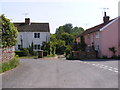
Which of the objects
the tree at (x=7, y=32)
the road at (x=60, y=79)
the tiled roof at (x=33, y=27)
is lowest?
the road at (x=60, y=79)

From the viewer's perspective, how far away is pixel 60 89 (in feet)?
24.0

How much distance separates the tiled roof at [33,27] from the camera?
4038 cm

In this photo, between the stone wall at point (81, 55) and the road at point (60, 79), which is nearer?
the road at point (60, 79)

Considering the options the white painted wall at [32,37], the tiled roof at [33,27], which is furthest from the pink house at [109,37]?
the tiled roof at [33,27]

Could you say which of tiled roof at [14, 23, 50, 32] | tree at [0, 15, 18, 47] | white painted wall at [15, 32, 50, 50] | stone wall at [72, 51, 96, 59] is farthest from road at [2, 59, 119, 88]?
tiled roof at [14, 23, 50, 32]

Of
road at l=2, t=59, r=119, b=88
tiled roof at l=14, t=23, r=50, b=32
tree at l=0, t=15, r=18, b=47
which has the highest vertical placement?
tiled roof at l=14, t=23, r=50, b=32

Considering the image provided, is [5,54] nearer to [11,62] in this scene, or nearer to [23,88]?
[11,62]

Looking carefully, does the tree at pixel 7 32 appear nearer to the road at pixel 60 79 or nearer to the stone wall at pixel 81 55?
the road at pixel 60 79

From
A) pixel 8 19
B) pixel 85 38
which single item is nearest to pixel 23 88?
pixel 8 19

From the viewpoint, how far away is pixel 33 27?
135 ft

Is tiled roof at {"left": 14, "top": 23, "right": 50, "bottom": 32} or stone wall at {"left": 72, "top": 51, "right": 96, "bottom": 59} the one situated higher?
tiled roof at {"left": 14, "top": 23, "right": 50, "bottom": 32}

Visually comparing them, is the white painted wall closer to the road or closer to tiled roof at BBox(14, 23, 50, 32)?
tiled roof at BBox(14, 23, 50, 32)

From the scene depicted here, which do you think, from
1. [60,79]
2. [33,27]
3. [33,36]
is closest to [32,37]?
[33,36]

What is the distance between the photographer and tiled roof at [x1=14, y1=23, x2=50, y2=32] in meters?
40.4
